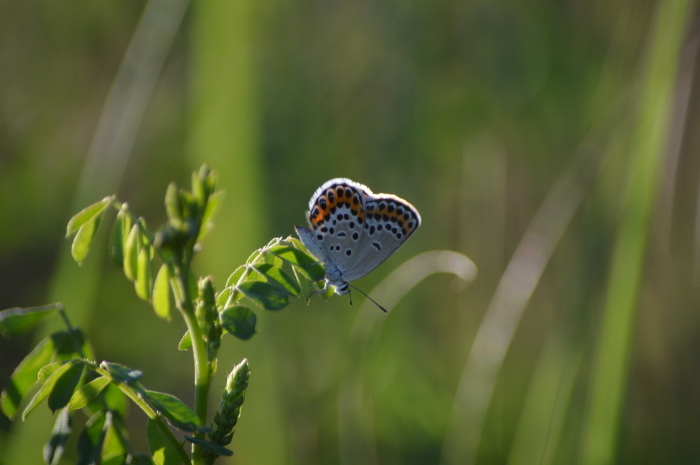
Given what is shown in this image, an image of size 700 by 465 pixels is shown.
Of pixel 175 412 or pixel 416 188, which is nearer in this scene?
pixel 175 412

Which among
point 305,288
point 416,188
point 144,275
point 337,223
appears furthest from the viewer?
point 416,188

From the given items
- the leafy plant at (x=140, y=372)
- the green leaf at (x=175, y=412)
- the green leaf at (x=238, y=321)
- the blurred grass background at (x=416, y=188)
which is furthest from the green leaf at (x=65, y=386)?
the blurred grass background at (x=416, y=188)

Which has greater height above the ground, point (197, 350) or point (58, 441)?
point (197, 350)

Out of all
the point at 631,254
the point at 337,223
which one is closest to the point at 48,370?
the point at 337,223

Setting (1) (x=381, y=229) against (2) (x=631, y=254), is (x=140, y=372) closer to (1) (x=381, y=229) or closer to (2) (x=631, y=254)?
(1) (x=381, y=229)

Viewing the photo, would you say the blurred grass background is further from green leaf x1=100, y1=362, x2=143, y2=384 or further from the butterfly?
green leaf x1=100, y1=362, x2=143, y2=384

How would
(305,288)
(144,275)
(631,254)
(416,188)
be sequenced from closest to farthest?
(144,275)
(305,288)
(631,254)
(416,188)

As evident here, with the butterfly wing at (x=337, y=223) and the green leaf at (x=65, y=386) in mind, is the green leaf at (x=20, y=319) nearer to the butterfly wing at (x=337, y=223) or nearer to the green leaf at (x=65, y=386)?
the green leaf at (x=65, y=386)

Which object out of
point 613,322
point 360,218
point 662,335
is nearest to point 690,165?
point 662,335
